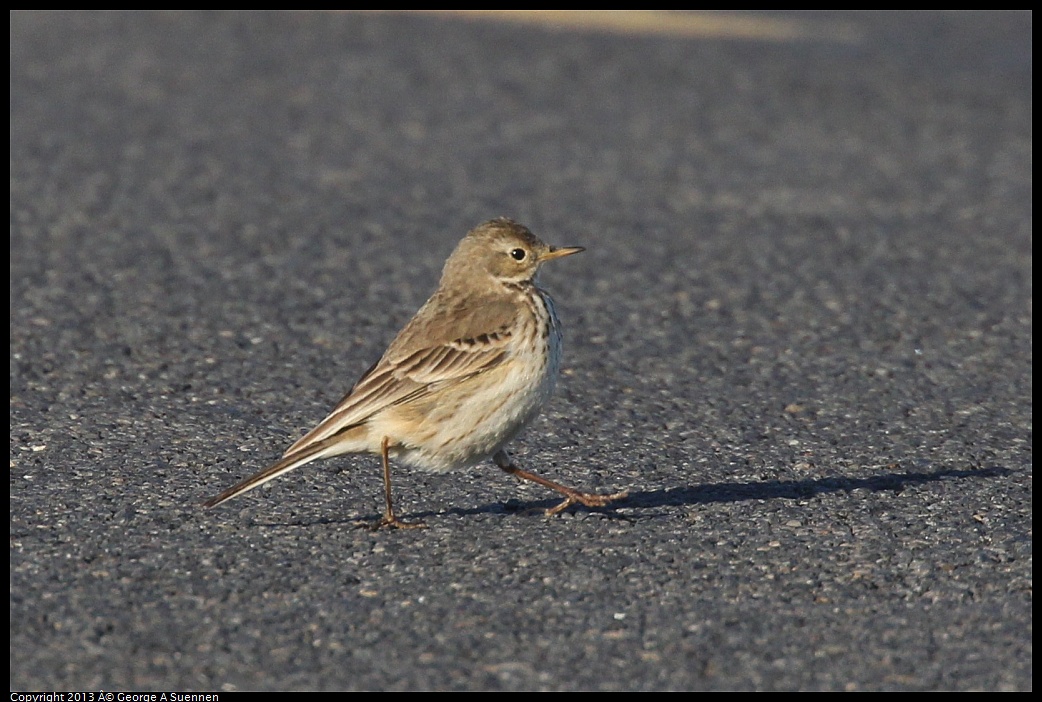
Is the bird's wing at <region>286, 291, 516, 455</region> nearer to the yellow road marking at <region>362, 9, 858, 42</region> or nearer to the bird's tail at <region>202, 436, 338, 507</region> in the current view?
the bird's tail at <region>202, 436, 338, 507</region>

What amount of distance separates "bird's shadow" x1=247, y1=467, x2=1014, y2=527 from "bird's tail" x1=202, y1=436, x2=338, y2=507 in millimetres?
230

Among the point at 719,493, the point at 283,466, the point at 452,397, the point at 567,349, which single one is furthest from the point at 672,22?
the point at 283,466

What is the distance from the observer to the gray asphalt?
4992 millimetres

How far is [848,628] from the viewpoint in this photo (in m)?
5.02

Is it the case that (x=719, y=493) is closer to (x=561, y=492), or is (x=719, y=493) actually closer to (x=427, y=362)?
(x=561, y=492)

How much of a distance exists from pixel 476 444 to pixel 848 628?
169 cm

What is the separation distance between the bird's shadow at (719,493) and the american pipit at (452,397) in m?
0.10

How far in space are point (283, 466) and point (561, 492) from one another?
3.64ft

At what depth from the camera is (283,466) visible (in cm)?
585

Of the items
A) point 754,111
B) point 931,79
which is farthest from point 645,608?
point 931,79

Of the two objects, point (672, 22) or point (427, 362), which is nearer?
Result: point (427, 362)

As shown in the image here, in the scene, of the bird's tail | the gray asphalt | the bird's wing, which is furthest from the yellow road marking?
the bird's tail

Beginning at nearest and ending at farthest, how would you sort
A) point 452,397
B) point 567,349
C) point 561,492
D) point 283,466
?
point 283,466
point 452,397
point 561,492
point 567,349

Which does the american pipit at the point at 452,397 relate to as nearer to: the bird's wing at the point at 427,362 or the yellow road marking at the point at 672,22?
the bird's wing at the point at 427,362
